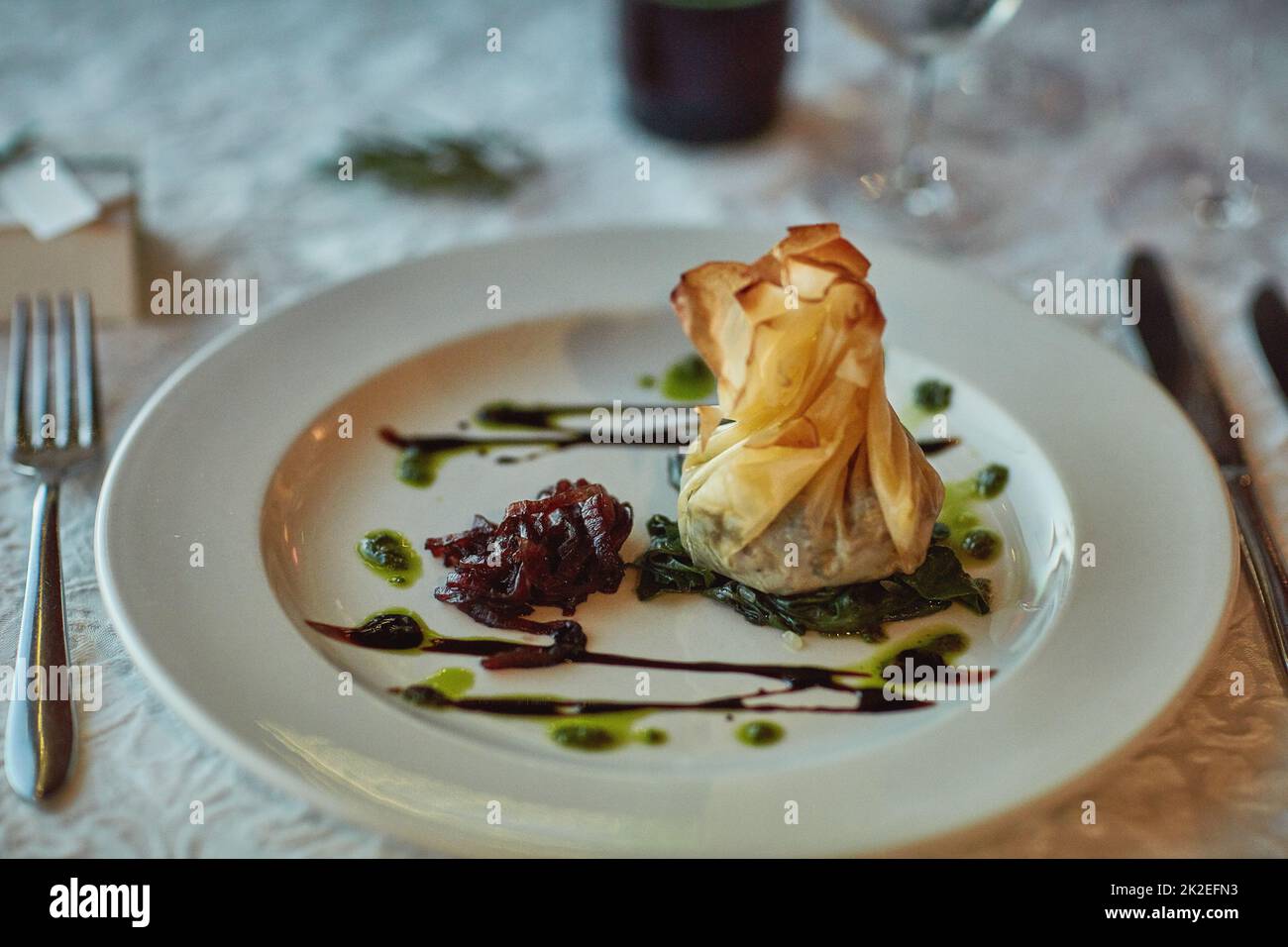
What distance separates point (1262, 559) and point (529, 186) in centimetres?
158

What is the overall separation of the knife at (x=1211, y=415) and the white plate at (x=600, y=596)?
0.10 meters

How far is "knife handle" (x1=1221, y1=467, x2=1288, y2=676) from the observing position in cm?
148

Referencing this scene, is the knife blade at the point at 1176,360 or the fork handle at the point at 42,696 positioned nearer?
the fork handle at the point at 42,696

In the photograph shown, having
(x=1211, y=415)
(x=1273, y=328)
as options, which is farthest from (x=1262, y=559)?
(x=1273, y=328)

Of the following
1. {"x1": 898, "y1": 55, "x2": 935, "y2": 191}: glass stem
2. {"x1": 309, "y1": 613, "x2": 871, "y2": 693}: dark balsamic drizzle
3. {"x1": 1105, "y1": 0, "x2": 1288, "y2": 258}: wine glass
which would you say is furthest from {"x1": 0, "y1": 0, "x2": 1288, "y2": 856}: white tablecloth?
{"x1": 309, "y1": 613, "x2": 871, "y2": 693}: dark balsamic drizzle

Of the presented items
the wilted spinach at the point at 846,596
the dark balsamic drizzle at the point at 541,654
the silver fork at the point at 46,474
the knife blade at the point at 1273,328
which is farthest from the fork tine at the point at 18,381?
the knife blade at the point at 1273,328

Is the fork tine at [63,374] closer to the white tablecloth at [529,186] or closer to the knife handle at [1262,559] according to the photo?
the white tablecloth at [529,186]

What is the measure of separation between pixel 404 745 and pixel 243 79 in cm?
213

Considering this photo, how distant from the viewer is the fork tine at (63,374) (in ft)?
5.80

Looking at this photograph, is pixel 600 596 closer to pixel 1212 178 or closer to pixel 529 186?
pixel 529 186

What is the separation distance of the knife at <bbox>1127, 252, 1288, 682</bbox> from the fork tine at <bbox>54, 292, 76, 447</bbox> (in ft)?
5.32

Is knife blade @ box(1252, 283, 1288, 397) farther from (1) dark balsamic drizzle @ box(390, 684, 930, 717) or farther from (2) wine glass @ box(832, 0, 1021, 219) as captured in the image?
(1) dark balsamic drizzle @ box(390, 684, 930, 717)

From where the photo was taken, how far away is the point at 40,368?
6.17 feet

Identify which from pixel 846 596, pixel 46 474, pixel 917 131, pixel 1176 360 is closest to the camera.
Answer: pixel 846 596
